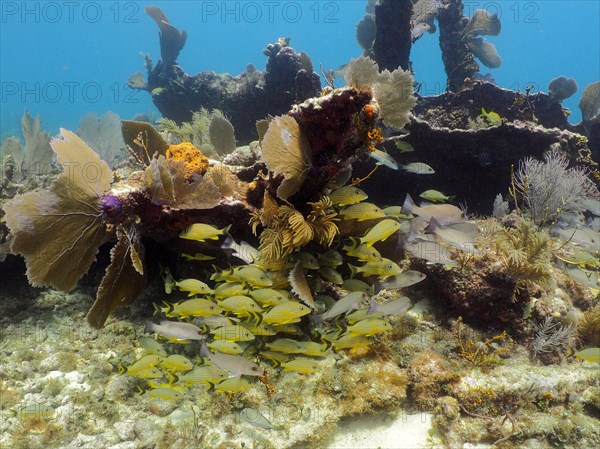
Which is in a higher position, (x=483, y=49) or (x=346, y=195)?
(x=483, y=49)

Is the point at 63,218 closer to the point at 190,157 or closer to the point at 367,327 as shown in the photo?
the point at 190,157

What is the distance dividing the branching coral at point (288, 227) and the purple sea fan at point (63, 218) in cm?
184

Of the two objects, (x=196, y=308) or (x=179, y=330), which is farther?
(x=196, y=308)

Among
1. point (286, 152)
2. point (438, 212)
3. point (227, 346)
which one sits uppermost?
point (286, 152)

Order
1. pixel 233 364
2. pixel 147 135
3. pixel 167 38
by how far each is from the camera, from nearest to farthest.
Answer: pixel 233 364 < pixel 147 135 < pixel 167 38

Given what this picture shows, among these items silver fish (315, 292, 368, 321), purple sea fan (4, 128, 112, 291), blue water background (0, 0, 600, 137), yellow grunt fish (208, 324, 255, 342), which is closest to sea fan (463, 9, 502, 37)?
silver fish (315, 292, 368, 321)

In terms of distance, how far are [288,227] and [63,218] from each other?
2.49m

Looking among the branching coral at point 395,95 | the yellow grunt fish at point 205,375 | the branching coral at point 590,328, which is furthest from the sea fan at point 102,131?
the branching coral at point 590,328

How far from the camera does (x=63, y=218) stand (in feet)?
13.5

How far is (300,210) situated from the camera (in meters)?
4.66

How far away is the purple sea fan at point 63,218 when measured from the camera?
3.98 meters

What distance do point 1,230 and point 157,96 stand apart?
10.6 metres

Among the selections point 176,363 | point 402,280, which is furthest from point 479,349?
point 176,363

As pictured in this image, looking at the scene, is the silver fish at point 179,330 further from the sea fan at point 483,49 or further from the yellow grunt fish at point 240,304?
the sea fan at point 483,49
